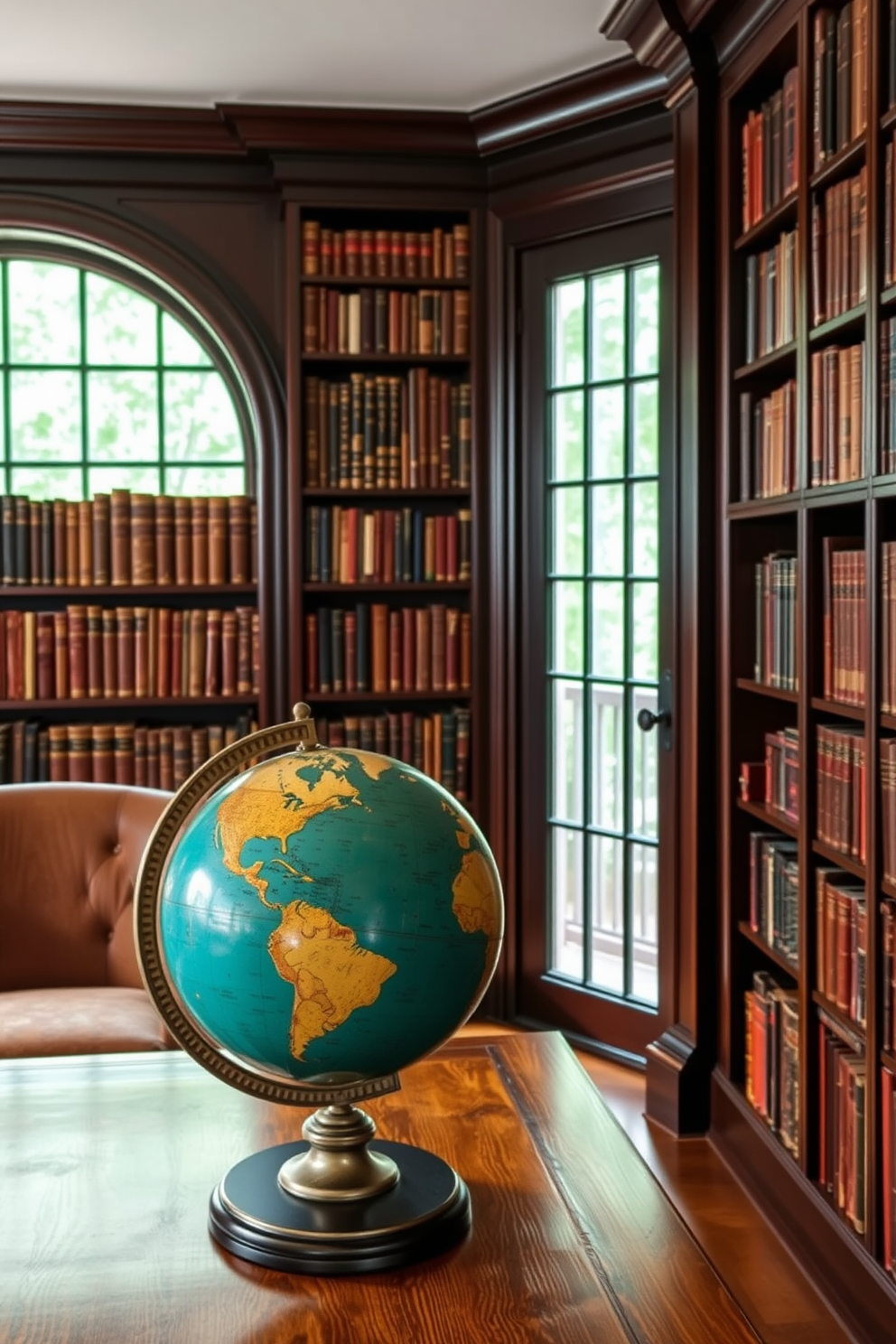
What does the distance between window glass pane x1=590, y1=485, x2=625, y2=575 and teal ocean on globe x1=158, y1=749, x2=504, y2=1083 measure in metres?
2.82

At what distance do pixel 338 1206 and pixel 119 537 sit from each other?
3275 millimetres

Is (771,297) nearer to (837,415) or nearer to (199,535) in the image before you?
(837,415)

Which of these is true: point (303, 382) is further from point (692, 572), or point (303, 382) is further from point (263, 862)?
point (263, 862)

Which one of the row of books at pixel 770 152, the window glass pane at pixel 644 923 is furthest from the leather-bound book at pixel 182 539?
the row of books at pixel 770 152

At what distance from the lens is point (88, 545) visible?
446 cm

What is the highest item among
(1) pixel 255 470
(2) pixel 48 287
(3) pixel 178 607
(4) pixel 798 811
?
(2) pixel 48 287

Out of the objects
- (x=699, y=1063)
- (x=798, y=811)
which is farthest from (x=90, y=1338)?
(x=699, y=1063)

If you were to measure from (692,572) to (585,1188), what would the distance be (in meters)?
2.21

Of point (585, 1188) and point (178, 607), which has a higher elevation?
point (178, 607)

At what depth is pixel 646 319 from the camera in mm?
4086

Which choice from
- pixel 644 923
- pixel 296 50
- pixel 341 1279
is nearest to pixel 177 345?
pixel 296 50

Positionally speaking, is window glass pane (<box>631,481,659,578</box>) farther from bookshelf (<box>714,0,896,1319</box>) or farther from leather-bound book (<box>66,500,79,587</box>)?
leather-bound book (<box>66,500,79,587</box>)

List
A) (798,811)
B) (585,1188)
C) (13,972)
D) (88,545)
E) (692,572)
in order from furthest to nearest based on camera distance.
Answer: (88,545), (692,572), (13,972), (798,811), (585,1188)

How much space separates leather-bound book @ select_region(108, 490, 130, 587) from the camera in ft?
14.6
